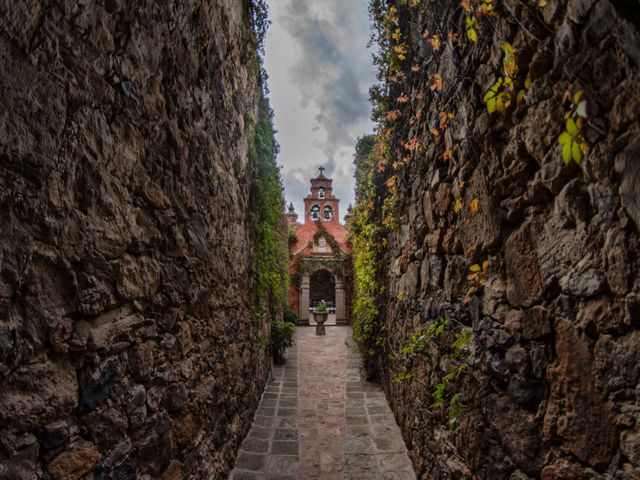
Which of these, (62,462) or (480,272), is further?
(480,272)

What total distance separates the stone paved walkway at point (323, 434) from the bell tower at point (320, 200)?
15.1 meters

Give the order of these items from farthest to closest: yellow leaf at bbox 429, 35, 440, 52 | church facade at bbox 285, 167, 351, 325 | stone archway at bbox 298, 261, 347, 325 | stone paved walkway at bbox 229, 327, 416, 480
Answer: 1. church facade at bbox 285, 167, 351, 325
2. stone archway at bbox 298, 261, 347, 325
3. stone paved walkway at bbox 229, 327, 416, 480
4. yellow leaf at bbox 429, 35, 440, 52

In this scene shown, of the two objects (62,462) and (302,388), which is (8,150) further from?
(302,388)

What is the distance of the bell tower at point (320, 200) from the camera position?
69.1 feet

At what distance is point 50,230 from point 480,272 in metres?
1.79

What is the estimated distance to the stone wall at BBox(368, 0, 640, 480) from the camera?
3.26 ft

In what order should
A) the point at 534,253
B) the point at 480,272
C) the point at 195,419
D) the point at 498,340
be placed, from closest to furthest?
the point at 534,253 → the point at 498,340 → the point at 480,272 → the point at 195,419

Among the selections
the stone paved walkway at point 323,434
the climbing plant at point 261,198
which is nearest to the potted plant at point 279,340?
the stone paved walkway at point 323,434

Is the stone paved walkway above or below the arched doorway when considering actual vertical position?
below

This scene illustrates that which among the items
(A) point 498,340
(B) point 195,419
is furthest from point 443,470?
(B) point 195,419

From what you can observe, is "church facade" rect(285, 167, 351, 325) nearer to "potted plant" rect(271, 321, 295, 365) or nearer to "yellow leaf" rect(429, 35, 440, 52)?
"potted plant" rect(271, 321, 295, 365)

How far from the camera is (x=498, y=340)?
5.58 feet

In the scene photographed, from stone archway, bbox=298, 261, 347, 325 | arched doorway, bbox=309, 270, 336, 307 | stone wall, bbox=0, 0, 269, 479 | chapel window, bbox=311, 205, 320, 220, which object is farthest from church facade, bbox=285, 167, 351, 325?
stone wall, bbox=0, 0, 269, 479

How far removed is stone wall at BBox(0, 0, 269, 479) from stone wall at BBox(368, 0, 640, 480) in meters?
1.56
